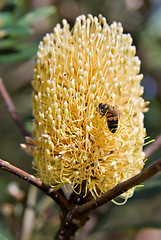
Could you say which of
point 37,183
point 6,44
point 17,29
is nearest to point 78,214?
point 37,183

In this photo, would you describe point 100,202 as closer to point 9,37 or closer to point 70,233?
point 70,233

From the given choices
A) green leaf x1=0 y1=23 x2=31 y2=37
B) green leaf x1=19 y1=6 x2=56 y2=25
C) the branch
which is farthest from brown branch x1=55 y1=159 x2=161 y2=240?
green leaf x1=19 y1=6 x2=56 y2=25

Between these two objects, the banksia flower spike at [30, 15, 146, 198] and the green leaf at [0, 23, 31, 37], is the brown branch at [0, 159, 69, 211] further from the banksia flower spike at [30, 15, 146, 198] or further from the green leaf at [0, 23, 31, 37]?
the green leaf at [0, 23, 31, 37]

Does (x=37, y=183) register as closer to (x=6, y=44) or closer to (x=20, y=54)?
(x=20, y=54)

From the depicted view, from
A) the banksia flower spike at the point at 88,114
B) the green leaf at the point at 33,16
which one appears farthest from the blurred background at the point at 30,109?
the banksia flower spike at the point at 88,114

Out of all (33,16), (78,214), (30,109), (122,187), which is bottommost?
(78,214)

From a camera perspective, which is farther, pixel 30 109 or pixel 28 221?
pixel 30 109
